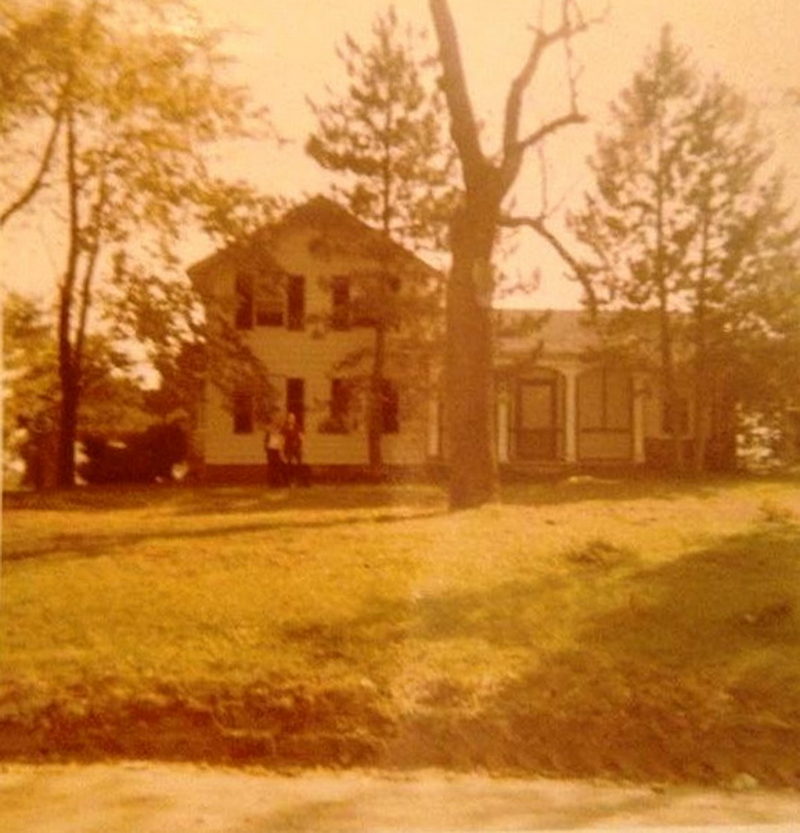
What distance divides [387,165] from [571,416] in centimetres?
448

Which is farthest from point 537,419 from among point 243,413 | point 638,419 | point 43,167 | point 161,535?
point 43,167

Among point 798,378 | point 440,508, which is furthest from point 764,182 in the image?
point 440,508

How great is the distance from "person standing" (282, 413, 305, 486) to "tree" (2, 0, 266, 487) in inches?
78.1

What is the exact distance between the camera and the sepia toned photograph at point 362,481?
14.8 feet

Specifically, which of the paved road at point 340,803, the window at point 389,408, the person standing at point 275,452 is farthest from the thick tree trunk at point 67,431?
the paved road at point 340,803

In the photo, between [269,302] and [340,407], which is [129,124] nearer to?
[269,302]

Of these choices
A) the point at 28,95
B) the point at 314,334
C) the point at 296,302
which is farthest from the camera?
the point at 314,334

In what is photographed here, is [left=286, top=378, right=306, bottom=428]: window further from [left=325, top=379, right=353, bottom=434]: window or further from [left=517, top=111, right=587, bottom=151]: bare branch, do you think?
Answer: [left=517, top=111, right=587, bottom=151]: bare branch

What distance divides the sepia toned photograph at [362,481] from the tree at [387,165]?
0.06 metres

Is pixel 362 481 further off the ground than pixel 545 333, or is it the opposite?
pixel 545 333

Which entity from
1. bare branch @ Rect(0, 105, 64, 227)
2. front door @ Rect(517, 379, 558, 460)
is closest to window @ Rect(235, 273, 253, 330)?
bare branch @ Rect(0, 105, 64, 227)

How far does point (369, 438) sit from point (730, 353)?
358 cm

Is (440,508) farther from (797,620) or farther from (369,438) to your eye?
(797,620)

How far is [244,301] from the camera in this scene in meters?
7.92
